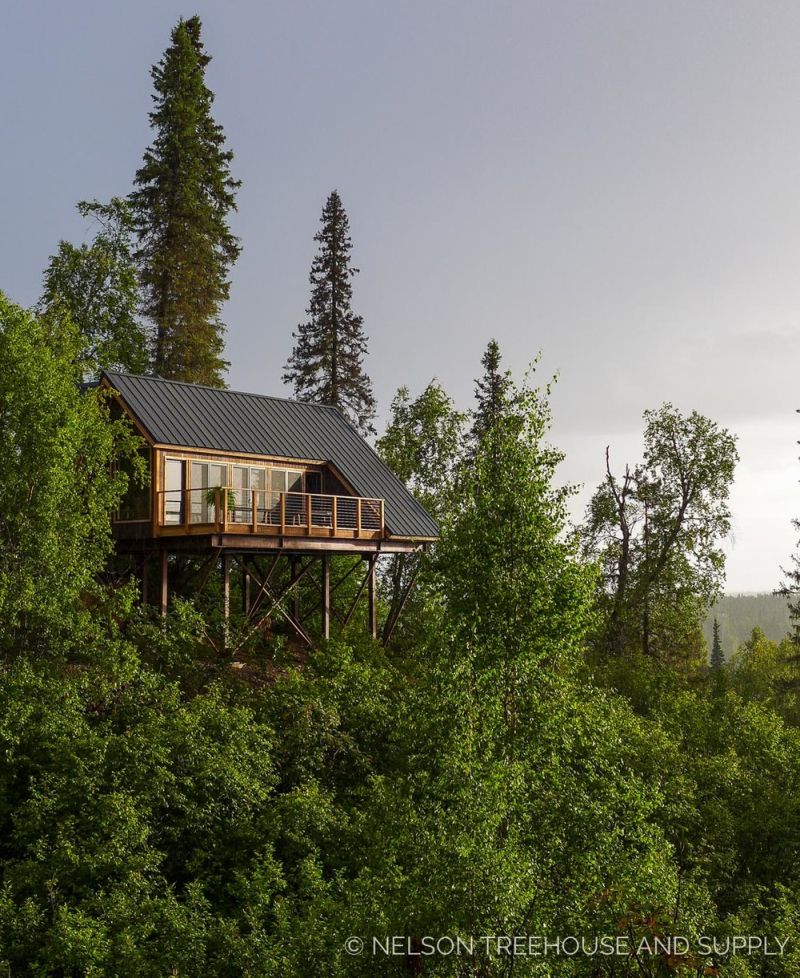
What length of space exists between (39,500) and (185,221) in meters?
19.9

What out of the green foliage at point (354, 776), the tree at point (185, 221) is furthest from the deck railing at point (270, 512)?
the tree at point (185, 221)

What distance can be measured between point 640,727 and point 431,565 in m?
8.40

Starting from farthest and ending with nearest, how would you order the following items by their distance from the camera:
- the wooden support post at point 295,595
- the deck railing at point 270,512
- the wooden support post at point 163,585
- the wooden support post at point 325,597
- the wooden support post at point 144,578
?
the wooden support post at point 295,595, the wooden support post at point 325,597, the wooden support post at point 144,578, the deck railing at point 270,512, the wooden support post at point 163,585

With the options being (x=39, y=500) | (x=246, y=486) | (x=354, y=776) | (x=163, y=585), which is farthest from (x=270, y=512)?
(x=354, y=776)

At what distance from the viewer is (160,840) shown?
50.9 feet

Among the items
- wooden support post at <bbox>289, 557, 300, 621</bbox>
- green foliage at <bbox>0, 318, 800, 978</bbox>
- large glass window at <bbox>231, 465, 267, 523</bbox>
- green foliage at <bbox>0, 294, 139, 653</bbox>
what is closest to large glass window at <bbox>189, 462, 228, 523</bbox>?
large glass window at <bbox>231, 465, 267, 523</bbox>

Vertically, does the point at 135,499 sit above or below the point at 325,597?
above

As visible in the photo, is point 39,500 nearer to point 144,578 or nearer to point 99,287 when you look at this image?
point 144,578

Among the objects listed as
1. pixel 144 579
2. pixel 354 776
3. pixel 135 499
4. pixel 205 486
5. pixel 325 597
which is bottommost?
pixel 354 776

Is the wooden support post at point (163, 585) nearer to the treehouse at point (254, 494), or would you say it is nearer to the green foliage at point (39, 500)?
the treehouse at point (254, 494)

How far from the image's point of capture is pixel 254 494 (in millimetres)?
23797

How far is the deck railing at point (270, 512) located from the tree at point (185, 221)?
414 inches

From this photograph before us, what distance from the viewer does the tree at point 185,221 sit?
3462cm

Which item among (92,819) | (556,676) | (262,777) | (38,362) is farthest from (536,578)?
(38,362)
